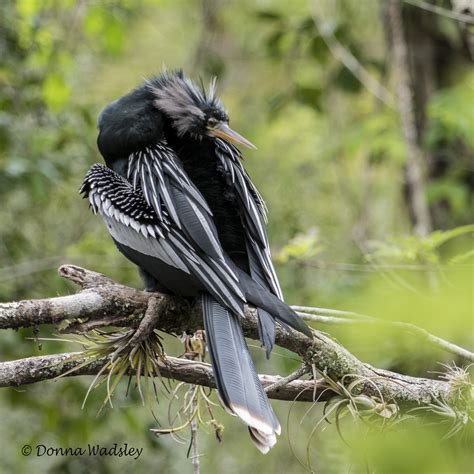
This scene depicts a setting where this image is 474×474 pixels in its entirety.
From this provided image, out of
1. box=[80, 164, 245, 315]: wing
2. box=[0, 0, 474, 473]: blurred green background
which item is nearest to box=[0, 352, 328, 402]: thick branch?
box=[80, 164, 245, 315]: wing

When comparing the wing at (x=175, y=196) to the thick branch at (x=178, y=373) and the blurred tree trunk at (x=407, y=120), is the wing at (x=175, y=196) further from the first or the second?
the blurred tree trunk at (x=407, y=120)

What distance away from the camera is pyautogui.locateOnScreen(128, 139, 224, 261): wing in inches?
102

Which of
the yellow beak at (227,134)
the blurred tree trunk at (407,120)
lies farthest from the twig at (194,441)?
the blurred tree trunk at (407,120)

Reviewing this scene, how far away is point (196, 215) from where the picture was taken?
2.67 m

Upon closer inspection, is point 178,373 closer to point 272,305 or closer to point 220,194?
point 272,305

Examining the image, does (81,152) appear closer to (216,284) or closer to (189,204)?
(189,204)

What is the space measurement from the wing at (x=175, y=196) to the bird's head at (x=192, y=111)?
0.18 meters

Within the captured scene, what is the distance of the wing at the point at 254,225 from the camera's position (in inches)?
107

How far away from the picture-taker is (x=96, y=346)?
235 centimetres

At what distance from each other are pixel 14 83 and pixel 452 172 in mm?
3664

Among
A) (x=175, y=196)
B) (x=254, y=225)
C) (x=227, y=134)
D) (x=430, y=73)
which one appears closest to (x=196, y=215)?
(x=175, y=196)

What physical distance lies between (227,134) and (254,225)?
0.50m

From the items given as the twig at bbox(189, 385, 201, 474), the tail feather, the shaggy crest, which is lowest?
the twig at bbox(189, 385, 201, 474)

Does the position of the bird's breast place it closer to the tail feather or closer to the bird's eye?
the bird's eye
